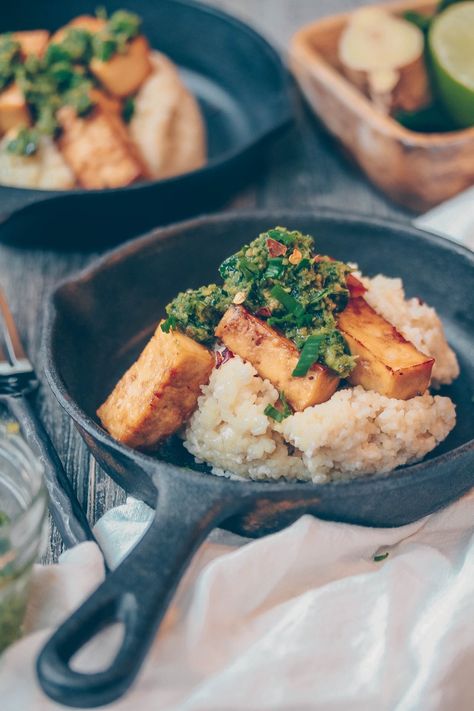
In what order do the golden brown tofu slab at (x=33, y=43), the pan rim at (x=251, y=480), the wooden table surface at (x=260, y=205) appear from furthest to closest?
the golden brown tofu slab at (x=33, y=43) → the wooden table surface at (x=260, y=205) → the pan rim at (x=251, y=480)

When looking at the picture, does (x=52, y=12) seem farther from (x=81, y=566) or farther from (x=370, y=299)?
(x=81, y=566)

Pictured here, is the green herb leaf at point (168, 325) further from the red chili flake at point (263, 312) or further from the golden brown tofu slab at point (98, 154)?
the golden brown tofu slab at point (98, 154)

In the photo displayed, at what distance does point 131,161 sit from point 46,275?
1.64 ft

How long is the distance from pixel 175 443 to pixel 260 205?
1.52 metres

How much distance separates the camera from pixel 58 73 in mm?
3150

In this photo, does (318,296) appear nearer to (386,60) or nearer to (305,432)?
(305,432)

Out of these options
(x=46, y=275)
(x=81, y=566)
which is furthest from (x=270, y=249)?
(x=46, y=275)

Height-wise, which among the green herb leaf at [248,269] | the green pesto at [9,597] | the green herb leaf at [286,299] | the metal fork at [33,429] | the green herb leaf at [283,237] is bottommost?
the metal fork at [33,429]

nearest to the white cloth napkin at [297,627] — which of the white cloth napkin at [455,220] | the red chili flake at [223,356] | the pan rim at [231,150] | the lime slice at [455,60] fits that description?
→ the red chili flake at [223,356]

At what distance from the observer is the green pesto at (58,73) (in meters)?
3.05

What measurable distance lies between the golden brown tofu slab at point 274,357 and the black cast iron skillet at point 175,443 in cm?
24

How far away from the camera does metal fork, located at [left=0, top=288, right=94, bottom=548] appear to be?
2.04 m

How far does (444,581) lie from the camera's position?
1896mm

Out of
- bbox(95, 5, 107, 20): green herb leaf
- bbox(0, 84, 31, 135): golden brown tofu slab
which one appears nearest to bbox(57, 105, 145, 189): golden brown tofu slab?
bbox(0, 84, 31, 135): golden brown tofu slab
